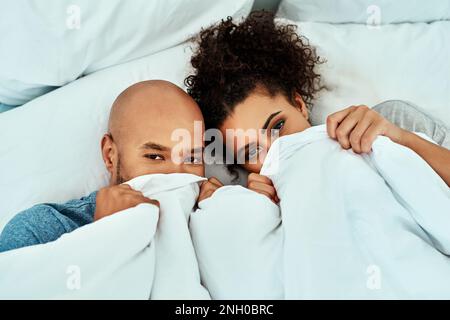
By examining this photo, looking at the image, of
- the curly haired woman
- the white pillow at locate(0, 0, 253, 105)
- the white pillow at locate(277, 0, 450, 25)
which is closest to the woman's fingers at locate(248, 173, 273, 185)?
the curly haired woman

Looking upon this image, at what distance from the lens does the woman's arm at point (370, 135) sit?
790 mm

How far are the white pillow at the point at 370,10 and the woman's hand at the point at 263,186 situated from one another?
590mm

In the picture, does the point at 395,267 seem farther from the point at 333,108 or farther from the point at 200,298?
the point at 333,108

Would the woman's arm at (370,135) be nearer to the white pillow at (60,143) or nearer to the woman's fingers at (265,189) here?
the woman's fingers at (265,189)

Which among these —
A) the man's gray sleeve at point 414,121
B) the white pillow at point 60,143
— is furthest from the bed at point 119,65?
the man's gray sleeve at point 414,121

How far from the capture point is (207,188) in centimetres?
88

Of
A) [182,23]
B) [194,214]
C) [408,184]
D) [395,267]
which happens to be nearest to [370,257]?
[395,267]

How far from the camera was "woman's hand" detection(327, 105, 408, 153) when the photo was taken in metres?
0.79

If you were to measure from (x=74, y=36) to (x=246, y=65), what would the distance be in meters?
0.37

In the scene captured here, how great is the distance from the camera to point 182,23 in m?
1.13

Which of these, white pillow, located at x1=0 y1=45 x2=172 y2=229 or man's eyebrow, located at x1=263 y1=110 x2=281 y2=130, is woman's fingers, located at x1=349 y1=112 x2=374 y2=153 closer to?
man's eyebrow, located at x1=263 y1=110 x2=281 y2=130

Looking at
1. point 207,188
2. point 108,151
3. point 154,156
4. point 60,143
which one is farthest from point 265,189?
point 60,143

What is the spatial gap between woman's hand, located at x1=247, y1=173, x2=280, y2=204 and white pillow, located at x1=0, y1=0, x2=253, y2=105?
0.45 metres

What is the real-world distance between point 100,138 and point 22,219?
261 mm
